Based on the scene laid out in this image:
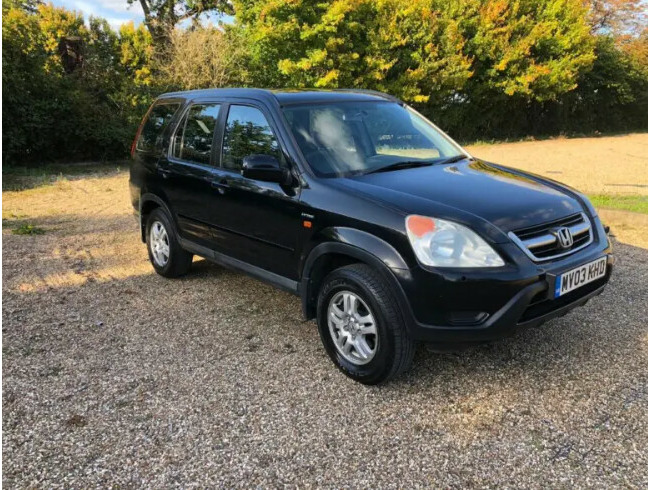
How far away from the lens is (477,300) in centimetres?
286

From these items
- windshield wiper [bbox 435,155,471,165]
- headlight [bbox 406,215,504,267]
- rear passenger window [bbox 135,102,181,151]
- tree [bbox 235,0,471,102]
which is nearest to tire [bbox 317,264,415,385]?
headlight [bbox 406,215,504,267]

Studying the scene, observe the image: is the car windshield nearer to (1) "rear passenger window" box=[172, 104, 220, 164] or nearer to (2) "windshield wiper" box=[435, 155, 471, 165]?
(2) "windshield wiper" box=[435, 155, 471, 165]

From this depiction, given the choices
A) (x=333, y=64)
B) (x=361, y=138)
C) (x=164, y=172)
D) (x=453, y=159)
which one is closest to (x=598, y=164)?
(x=333, y=64)

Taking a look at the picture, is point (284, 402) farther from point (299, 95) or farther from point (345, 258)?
point (299, 95)

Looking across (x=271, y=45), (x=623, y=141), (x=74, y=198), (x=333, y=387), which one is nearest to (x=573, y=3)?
(x=623, y=141)

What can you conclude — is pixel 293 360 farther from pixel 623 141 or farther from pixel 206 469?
pixel 623 141

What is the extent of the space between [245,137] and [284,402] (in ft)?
6.79

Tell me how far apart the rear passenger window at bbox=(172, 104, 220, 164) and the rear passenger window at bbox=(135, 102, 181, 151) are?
0.34m

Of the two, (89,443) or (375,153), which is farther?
(375,153)

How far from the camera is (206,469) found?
2.63 m

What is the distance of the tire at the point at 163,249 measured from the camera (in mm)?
5172

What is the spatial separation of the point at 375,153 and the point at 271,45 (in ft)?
51.2

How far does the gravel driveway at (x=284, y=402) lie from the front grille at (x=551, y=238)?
0.86 metres

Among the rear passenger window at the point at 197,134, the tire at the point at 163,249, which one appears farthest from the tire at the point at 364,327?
the tire at the point at 163,249
